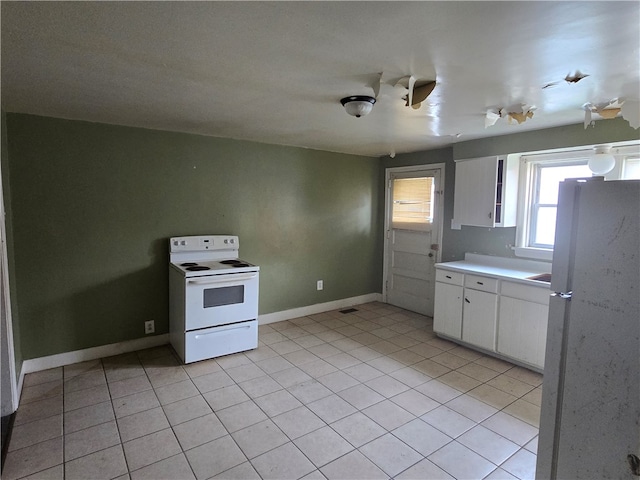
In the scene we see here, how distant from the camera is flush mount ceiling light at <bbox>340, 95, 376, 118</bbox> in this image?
7.62ft

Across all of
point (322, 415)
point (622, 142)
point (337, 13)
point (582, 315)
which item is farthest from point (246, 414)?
point (622, 142)

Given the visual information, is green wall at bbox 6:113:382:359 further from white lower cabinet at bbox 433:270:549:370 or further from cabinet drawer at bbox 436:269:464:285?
white lower cabinet at bbox 433:270:549:370

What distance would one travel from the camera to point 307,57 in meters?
1.74

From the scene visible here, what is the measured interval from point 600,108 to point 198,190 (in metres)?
3.55

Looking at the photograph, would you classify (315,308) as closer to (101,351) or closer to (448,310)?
(448,310)

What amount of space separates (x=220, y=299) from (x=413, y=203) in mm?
2949

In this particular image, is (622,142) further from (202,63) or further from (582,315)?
(202,63)

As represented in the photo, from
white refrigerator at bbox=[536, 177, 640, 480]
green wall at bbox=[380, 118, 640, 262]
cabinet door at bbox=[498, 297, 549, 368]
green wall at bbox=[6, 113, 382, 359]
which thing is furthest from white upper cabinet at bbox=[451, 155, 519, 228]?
white refrigerator at bbox=[536, 177, 640, 480]

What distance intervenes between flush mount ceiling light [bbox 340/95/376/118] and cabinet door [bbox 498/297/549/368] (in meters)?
2.26

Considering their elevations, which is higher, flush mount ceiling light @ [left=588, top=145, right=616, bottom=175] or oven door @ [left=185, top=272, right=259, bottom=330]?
flush mount ceiling light @ [left=588, top=145, right=616, bottom=175]

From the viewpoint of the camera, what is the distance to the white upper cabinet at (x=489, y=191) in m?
3.68

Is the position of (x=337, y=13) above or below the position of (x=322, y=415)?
above

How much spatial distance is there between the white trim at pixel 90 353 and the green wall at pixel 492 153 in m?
3.54

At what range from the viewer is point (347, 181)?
499 cm
